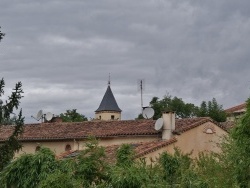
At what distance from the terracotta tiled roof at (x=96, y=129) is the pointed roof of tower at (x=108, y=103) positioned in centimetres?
3931

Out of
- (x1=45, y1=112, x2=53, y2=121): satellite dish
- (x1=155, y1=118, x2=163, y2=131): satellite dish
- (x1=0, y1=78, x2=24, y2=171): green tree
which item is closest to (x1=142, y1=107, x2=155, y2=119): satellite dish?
(x1=155, y1=118, x2=163, y2=131): satellite dish

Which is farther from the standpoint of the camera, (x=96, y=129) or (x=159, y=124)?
(x=96, y=129)

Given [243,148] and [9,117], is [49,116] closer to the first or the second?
[9,117]

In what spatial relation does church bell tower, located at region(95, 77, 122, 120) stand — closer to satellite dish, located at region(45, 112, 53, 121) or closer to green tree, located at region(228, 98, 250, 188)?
satellite dish, located at region(45, 112, 53, 121)

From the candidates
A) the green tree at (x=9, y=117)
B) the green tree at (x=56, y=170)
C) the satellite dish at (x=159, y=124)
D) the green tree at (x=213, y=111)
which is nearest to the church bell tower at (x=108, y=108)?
the green tree at (x=213, y=111)

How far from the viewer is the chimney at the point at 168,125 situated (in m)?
31.5

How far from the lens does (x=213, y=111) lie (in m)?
65.7

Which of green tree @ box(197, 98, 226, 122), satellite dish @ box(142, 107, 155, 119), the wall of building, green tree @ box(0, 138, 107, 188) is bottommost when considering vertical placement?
green tree @ box(0, 138, 107, 188)

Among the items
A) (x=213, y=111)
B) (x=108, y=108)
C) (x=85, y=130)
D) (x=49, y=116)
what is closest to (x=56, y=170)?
(x=85, y=130)

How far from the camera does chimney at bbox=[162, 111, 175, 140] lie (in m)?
31.5

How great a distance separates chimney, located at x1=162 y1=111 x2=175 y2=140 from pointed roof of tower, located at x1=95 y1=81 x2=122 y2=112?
46.9 meters

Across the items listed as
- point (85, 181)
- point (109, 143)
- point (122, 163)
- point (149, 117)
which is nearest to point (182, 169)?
point (122, 163)

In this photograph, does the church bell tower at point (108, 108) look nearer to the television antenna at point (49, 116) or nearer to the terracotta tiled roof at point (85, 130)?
the television antenna at point (49, 116)

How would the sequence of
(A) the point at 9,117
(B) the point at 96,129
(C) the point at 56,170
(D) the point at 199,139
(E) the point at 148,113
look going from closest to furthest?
(C) the point at 56,170, (A) the point at 9,117, (D) the point at 199,139, (B) the point at 96,129, (E) the point at 148,113
